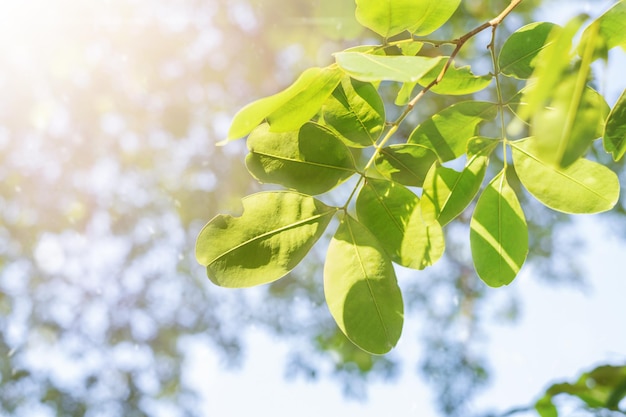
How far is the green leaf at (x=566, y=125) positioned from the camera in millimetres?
212

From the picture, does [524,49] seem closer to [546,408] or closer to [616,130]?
[616,130]

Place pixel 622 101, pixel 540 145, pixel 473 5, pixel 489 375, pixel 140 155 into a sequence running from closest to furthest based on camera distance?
pixel 540 145
pixel 622 101
pixel 473 5
pixel 140 155
pixel 489 375

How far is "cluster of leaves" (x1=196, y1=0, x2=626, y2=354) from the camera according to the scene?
0.40 metres

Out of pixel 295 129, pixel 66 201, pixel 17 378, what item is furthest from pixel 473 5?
pixel 17 378

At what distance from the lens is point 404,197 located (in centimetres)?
44

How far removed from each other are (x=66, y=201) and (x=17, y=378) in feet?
4.98

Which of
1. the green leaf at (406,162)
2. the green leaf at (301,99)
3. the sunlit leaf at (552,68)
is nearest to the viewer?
the sunlit leaf at (552,68)

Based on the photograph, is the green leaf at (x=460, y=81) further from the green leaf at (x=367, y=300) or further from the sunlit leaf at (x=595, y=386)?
the sunlit leaf at (x=595, y=386)

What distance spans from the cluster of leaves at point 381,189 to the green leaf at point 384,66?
1.8 inches

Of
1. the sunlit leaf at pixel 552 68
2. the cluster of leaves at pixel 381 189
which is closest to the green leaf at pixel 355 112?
the cluster of leaves at pixel 381 189

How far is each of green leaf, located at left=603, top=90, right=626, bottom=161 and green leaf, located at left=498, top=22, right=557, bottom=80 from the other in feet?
0.42

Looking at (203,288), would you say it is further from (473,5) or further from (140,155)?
(473,5)

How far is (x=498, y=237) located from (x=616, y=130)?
0.12m

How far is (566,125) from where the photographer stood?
21cm
